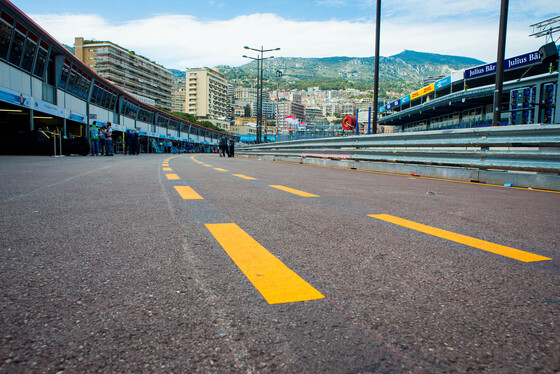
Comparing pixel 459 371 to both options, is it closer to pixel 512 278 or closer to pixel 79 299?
pixel 512 278

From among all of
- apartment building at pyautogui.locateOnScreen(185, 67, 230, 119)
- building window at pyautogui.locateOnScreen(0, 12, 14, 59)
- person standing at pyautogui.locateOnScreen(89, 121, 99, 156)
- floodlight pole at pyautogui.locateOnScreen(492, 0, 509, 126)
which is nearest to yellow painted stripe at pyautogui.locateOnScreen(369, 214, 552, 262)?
floodlight pole at pyautogui.locateOnScreen(492, 0, 509, 126)

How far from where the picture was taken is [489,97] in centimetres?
3119

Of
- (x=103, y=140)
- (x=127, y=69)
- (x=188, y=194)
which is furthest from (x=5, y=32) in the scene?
(x=127, y=69)

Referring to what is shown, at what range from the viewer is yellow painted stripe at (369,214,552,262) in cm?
252

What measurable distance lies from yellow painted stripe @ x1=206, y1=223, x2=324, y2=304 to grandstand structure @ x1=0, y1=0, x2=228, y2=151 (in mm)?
21678

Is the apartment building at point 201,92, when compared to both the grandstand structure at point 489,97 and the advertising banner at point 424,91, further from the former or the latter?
the advertising banner at point 424,91

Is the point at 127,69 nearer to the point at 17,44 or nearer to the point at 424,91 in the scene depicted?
the point at 424,91

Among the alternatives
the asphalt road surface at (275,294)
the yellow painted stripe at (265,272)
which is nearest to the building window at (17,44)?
the asphalt road surface at (275,294)

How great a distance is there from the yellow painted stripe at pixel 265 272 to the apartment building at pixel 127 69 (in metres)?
122

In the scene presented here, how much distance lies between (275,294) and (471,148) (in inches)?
355

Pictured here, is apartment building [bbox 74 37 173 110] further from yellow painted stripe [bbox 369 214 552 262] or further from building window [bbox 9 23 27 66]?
yellow painted stripe [bbox 369 214 552 262]

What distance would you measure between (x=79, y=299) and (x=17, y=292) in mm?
316

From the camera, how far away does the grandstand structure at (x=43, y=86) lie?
805 inches

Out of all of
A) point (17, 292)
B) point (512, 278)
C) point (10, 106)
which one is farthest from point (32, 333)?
point (10, 106)
